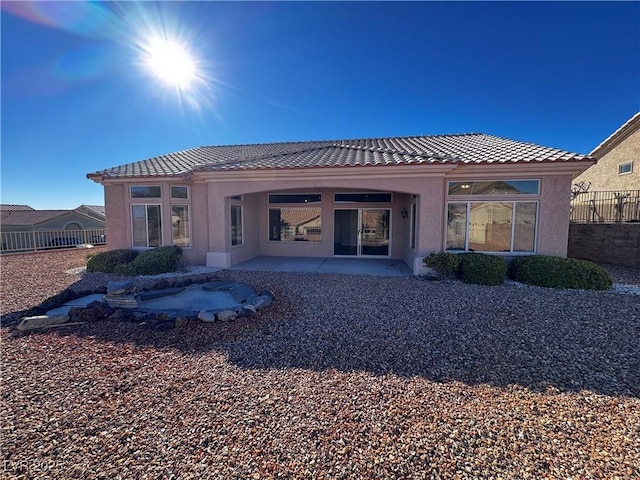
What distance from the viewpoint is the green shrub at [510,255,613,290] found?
7871 millimetres

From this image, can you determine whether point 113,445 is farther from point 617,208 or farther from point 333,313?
point 617,208

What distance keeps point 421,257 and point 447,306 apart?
3371 mm

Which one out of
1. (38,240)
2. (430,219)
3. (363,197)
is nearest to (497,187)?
(430,219)

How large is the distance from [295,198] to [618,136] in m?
18.7

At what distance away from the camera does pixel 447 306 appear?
657 cm

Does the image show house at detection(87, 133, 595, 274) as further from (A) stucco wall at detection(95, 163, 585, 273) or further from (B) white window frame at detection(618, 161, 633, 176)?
(B) white window frame at detection(618, 161, 633, 176)

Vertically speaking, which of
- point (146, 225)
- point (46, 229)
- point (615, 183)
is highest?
point (615, 183)

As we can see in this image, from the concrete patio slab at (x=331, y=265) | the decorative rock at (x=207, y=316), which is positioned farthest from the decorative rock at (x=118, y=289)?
the concrete patio slab at (x=331, y=265)

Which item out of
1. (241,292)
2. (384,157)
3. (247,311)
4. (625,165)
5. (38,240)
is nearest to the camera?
(247,311)

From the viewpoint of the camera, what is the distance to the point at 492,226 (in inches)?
384

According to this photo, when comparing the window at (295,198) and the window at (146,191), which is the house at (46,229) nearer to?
the window at (146,191)

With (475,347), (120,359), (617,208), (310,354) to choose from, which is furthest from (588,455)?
(617,208)

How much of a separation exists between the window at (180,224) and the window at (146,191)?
0.84m

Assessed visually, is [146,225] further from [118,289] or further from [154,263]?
[118,289]
